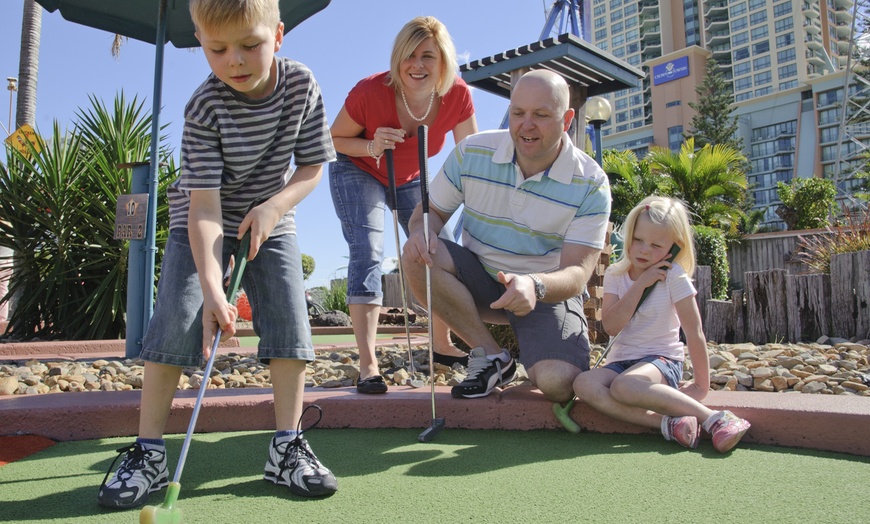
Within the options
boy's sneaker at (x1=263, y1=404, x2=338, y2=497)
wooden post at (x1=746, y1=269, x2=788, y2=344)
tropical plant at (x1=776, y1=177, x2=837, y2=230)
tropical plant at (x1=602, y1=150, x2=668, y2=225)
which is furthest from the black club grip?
tropical plant at (x1=776, y1=177, x2=837, y2=230)

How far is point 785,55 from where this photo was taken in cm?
7225

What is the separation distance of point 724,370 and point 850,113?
205 feet

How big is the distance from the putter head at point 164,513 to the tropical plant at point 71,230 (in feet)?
16.1

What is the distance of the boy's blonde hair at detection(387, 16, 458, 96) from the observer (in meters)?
3.01

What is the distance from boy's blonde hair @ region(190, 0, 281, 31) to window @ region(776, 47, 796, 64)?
8117cm

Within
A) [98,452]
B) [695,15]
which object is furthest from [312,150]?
[695,15]

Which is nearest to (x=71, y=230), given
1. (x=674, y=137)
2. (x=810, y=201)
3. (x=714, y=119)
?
(x=810, y=201)

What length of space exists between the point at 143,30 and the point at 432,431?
4027mm

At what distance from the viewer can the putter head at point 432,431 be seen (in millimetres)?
2367

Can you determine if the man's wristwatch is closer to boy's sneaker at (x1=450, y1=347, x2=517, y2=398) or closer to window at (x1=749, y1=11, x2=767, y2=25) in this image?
boy's sneaker at (x1=450, y1=347, x2=517, y2=398)

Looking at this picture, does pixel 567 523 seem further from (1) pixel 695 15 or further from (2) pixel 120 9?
(1) pixel 695 15

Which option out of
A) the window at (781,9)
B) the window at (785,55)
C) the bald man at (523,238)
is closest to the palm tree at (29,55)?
the bald man at (523,238)

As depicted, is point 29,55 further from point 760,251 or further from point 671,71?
point 671,71

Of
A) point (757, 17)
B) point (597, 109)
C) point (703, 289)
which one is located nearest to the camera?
point (703, 289)
